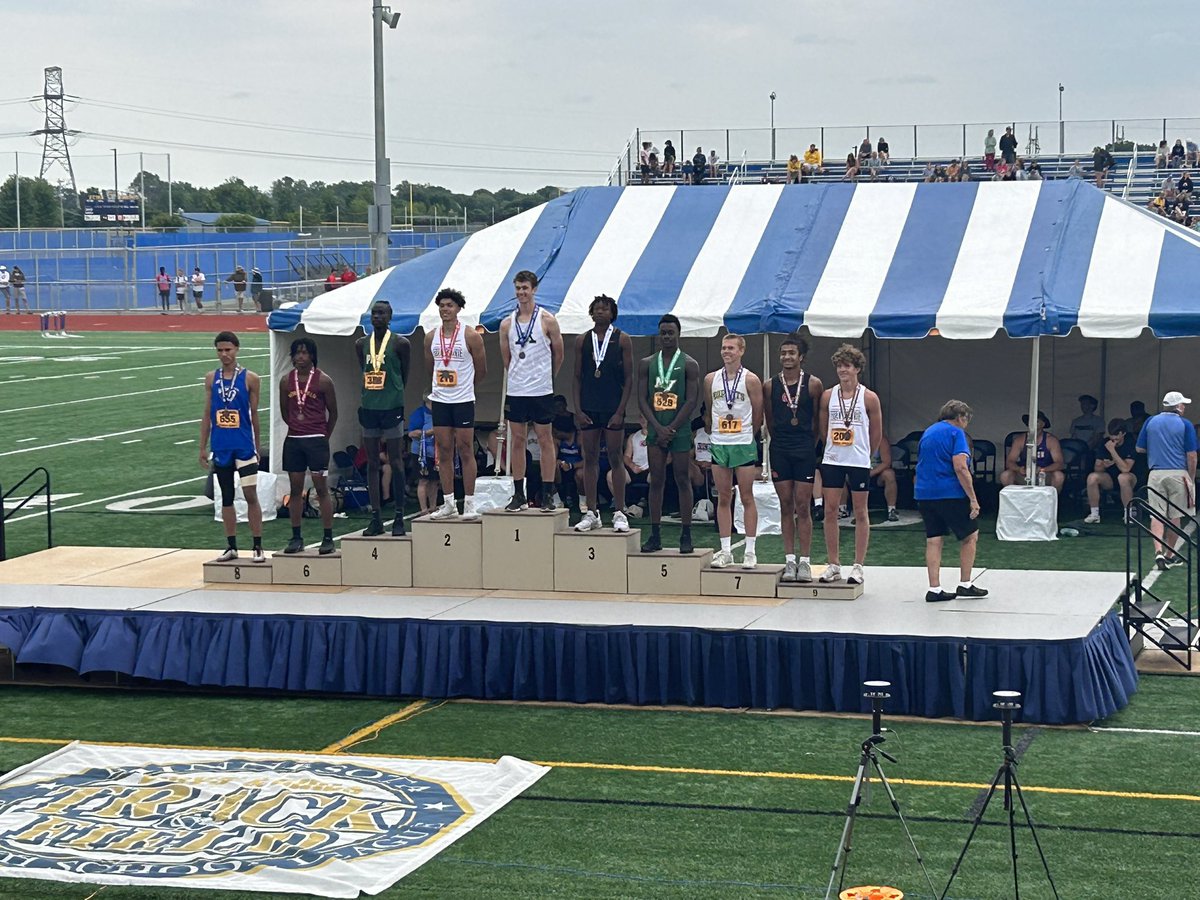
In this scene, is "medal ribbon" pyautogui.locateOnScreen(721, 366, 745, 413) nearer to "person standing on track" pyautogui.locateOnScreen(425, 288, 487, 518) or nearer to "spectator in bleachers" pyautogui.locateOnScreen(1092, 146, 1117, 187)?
"person standing on track" pyautogui.locateOnScreen(425, 288, 487, 518)

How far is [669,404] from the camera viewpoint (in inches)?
499

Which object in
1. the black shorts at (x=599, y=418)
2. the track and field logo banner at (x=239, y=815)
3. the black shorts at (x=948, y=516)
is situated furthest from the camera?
the black shorts at (x=599, y=418)

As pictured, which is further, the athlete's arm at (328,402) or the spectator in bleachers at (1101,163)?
the spectator in bleachers at (1101,163)

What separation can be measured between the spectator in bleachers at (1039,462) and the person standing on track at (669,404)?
245 inches

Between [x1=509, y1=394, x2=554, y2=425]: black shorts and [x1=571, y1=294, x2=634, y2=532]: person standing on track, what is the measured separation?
249 millimetres

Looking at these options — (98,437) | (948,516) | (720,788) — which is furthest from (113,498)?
(720,788)

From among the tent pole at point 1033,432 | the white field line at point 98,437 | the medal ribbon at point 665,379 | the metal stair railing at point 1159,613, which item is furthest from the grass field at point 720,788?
the white field line at point 98,437

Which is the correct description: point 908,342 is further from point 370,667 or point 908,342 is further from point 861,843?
point 861,843

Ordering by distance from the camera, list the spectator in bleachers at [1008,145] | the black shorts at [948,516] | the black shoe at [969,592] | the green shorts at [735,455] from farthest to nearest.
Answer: the spectator in bleachers at [1008,145] < the green shorts at [735,455] < the black shoe at [969,592] < the black shorts at [948,516]

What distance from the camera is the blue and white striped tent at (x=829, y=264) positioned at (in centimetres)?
1734

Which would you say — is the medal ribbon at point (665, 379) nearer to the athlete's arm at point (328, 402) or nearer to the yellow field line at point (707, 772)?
the athlete's arm at point (328, 402)

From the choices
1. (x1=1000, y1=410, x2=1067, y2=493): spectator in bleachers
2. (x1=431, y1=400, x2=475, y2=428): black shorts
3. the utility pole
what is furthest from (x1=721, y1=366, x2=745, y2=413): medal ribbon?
the utility pole

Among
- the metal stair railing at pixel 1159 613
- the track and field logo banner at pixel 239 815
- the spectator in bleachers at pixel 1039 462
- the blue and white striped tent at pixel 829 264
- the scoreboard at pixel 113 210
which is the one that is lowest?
the track and field logo banner at pixel 239 815

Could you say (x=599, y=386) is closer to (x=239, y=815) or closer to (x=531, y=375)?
(x=531, y=375)
